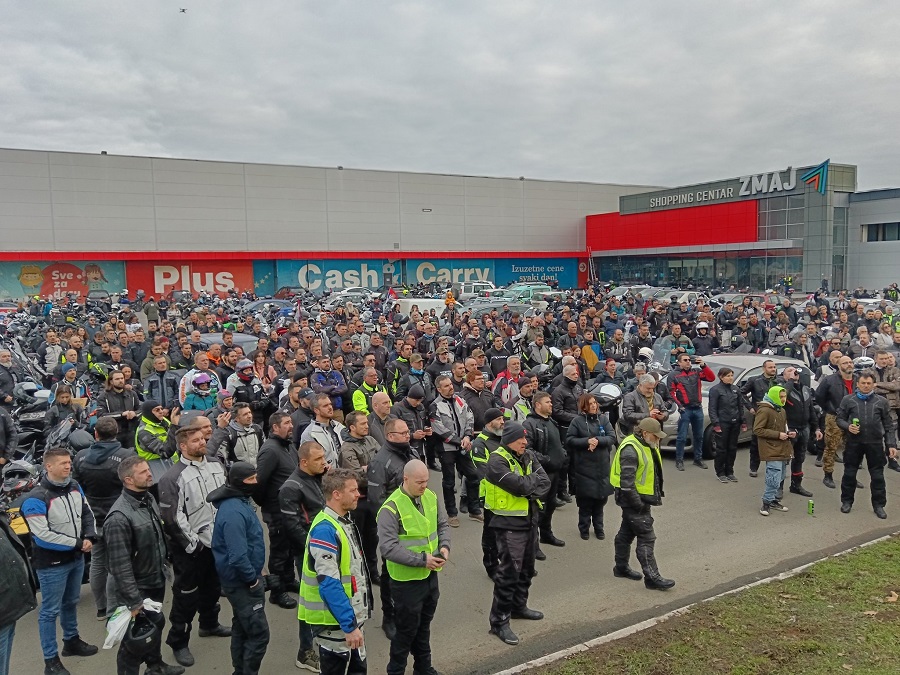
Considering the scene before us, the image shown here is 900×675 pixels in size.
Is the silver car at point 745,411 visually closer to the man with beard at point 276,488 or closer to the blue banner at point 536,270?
the man with beard at point 276,488

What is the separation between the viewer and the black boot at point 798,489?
28.0 feet

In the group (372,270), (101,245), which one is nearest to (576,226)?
(372,270)

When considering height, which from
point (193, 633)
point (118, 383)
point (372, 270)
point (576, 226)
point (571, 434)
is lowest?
point (193, 633)

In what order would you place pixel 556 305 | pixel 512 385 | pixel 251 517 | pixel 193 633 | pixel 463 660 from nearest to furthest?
1. pixel 251 517
2. pixel 463 660
3. pixel 193 633
4. pixel 512 385
5. pixel 556 305

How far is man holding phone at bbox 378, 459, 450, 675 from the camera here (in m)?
4.23

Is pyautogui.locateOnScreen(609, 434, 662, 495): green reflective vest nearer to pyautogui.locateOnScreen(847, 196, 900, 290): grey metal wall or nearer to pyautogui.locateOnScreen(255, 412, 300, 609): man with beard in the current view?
pyautogui.locateOnScreen(255, 412, 300, 609): man with beard

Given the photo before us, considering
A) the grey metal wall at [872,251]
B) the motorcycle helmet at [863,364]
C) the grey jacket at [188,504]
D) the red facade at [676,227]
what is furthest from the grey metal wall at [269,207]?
the grey jacket at [188,504]

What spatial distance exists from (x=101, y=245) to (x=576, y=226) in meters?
36.3

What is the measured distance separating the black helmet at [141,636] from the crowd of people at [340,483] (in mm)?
14

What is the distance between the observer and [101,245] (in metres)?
40.4

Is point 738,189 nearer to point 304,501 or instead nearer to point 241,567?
point 304,501

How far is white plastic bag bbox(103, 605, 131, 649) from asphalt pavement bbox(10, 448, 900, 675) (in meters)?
0.98

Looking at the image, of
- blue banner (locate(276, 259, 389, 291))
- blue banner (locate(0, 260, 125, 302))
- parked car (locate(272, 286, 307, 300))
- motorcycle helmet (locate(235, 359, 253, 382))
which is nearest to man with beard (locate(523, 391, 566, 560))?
motorcycle helmet (locate(235, 359, 253, 382))

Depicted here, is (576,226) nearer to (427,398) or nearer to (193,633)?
(427,398)
